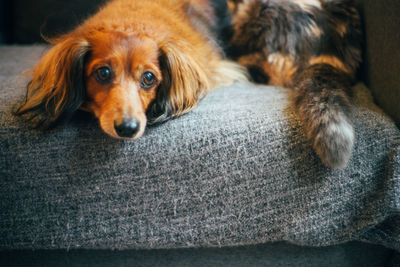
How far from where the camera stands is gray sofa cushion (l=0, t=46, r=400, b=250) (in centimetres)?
88

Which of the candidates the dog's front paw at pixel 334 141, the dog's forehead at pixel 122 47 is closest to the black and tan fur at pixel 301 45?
the dog's front paw at pixel 334 141

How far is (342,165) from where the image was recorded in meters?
0.82

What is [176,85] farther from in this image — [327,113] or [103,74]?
[327,113]

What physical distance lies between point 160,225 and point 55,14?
4.82ft

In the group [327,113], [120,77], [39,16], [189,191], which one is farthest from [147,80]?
[39,16]

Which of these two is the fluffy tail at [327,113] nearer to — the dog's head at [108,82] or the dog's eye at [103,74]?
the dog's head at [108,82]

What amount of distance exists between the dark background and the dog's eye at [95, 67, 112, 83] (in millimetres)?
784

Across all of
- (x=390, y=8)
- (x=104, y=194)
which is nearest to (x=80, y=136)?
(x=104, y=194)

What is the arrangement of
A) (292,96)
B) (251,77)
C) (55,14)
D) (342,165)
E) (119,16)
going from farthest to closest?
(55,14) → (251,77) → (119,16) → (292,96) → (342,165)

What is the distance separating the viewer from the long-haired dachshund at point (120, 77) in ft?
3.13

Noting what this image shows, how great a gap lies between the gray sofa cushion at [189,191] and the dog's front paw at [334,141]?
0.17 ft

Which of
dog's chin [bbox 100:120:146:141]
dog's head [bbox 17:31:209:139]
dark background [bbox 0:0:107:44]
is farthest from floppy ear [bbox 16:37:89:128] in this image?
dark background [bbox 0:0:107:44]

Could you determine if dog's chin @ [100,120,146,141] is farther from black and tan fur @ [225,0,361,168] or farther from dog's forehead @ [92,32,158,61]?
black and tan fur @ [225,0,361,168]

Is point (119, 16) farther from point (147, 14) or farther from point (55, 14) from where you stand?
point (55, 14)
